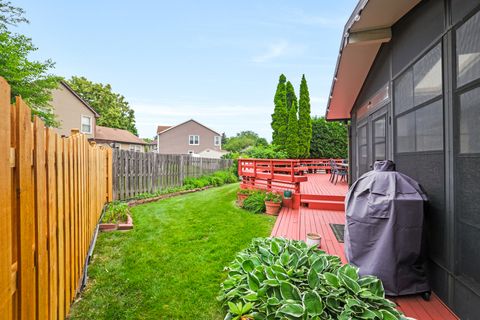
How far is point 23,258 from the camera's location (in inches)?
45.3

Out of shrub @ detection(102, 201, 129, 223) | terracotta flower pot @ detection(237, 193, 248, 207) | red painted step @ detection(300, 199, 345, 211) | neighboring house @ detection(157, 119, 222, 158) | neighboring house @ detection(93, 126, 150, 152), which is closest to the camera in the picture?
shrub @ detection(102, 201, 129, 223)

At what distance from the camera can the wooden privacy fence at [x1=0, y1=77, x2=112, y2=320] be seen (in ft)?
3.27

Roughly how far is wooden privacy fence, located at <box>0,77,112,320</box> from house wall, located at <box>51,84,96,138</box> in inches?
688

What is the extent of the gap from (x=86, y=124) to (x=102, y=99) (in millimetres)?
17384

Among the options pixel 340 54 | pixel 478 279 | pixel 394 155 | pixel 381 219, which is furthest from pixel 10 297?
pixel 340 54

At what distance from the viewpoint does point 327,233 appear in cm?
425

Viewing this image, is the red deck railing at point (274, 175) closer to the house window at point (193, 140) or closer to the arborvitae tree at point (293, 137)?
the arborvitae tree at point (293, 137)

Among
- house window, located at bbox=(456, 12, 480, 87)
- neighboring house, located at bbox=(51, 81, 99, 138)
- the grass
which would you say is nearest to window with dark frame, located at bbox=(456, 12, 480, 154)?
house window, located at bbox=(456, 12, 480, 87)

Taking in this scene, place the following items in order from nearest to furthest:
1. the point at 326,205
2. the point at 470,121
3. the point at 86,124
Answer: the point at 470,121 < the point at 326,205 < the point at 86,124

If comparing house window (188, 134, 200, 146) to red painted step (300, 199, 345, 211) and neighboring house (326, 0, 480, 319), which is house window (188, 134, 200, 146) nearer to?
red painted step (300, 199, 345, 211)

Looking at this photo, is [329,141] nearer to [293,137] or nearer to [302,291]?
[293,137]

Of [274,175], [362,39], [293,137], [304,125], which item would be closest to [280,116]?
[304,125]

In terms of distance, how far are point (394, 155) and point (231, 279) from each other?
2.94 meters

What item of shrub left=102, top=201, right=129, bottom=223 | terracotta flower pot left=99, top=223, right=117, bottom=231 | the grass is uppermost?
shrub left=102, top=201, right=129, bottom=223
